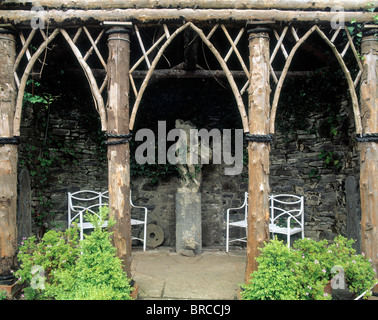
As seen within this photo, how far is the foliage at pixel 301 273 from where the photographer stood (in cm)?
254

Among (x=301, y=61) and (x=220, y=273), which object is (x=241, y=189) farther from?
(x=301, y=61)

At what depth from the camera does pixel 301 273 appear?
264cm

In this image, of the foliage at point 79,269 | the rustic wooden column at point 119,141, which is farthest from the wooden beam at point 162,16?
the foliage at point 79,269

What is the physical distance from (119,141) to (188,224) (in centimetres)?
224

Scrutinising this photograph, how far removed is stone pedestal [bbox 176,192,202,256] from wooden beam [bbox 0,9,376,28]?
2.69m

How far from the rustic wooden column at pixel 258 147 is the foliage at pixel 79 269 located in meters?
1.34

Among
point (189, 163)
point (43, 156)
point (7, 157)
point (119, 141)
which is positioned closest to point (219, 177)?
point (189, 163)

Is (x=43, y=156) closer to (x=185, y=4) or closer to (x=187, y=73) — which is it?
(x=187, y=73)

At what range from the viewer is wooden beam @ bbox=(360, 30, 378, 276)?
310 centimetres

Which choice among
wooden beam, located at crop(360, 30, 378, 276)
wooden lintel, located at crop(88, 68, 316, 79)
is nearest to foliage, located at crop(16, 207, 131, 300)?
wooden beam, located at crop(360, 30, 378, 276)

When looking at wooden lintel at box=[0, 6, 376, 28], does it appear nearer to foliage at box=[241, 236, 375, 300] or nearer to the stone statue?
the stone statue

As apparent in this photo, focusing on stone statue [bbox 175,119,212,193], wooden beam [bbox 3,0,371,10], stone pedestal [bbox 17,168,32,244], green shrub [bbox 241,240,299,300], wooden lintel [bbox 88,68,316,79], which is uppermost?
wooden beam [bbox 3,0,371,10]

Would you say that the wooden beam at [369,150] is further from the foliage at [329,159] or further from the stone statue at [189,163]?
the stone statue at [189,163]
